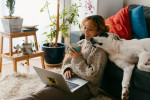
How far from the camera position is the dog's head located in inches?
61.7

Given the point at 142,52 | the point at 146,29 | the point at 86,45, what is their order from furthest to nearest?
1. the point at 146,29
2. the point at 86,45
3. the point at 142,52

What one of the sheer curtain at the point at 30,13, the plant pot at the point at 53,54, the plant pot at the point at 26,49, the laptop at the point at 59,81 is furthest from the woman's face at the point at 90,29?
the sheer curtain at the point at 30,13

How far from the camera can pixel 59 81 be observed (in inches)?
55.6

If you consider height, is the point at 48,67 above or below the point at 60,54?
below

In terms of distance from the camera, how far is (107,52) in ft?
5.44

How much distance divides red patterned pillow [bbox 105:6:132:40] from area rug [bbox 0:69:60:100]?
3.88 feet

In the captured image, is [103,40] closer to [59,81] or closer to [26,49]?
[59,81]

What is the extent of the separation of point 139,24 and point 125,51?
893mm

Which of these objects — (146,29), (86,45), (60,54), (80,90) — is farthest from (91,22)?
(60,54)

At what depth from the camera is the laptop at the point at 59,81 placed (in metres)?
1.38

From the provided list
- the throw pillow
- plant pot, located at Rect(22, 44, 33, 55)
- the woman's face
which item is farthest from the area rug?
the throw pillow

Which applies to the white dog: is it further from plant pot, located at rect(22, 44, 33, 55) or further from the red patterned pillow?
plant pot, located at rect(22, 44, 33, 55)

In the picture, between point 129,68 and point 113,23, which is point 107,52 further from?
point 113,23

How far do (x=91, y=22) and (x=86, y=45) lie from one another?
234 millimetres
